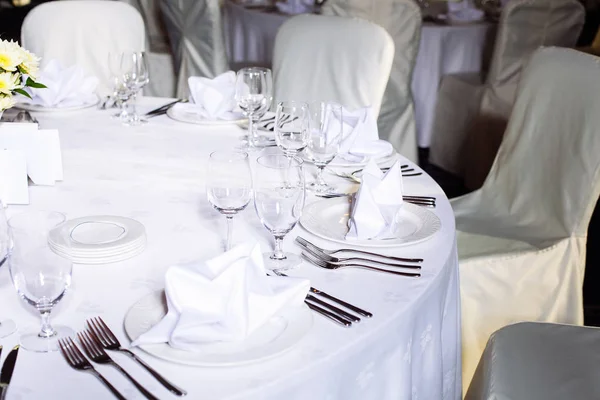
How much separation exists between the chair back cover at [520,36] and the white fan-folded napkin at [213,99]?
1.98 metres

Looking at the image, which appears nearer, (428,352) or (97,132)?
(428,352)

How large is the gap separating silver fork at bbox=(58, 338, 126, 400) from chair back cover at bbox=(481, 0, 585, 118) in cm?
318

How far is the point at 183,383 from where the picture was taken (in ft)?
3.28

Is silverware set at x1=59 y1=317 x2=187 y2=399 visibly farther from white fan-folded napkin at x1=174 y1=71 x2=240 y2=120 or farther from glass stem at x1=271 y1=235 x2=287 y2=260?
white fan-folded napkin at x1=174 y1=71 x2=240 y2=120

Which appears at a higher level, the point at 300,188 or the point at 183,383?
the point at 300,188

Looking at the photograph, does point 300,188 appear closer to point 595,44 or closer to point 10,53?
point 10,53

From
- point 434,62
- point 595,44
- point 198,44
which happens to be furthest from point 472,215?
point 595,44

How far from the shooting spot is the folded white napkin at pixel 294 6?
4453 mm

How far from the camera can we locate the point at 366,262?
138 centimetres

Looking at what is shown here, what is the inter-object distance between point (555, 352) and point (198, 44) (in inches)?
122

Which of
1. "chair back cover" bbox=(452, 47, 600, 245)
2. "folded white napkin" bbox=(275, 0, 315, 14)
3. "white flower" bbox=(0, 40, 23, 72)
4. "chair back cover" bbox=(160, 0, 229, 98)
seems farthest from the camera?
"folded white napkin" bbox=(275, 0, 315, 14)

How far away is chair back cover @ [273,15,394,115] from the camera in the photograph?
8.81ft

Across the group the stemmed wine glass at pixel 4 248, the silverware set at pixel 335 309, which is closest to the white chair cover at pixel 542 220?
the silverware set at pixel 335 309

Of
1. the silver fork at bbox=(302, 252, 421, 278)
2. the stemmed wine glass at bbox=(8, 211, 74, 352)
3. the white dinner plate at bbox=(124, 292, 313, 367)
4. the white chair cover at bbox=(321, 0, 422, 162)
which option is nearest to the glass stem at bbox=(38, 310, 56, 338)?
the stemmed wine glass at bbox=(8, 211, 74, 352)
